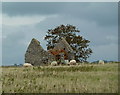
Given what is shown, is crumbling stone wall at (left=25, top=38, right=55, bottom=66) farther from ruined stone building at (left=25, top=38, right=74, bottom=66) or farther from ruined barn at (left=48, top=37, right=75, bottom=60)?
ruined barn at (left=48, top=37, right=75, bottom=60)

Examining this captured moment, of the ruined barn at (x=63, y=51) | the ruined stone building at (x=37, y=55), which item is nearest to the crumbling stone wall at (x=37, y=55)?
the ruined stone building at (x=37, y=55)

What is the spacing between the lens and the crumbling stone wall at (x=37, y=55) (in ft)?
197

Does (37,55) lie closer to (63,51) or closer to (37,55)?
(37,55)

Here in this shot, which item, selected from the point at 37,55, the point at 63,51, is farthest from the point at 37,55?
the point at 63,51

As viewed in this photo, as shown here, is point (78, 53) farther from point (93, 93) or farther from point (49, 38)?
point (93, 93)

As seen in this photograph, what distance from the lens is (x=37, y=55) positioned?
197 ft

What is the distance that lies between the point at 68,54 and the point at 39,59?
26.4 ft

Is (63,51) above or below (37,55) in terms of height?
above

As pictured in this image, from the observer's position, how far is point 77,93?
11.0 meters

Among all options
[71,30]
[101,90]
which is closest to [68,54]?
[71,30]

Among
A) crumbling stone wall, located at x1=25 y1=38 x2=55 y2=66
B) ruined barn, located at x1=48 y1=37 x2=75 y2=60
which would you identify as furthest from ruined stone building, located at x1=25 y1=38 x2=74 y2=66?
ruined barn, located at x1=48 y1=37 x2=75 y2=60

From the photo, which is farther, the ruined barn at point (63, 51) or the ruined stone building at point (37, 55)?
the ruined barn at point (63, 51)

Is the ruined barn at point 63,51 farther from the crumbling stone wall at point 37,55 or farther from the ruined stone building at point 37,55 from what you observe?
the crumbling stone wall at point 37,55

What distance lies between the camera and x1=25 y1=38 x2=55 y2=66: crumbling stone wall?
5997cm
